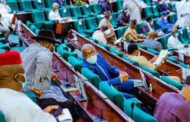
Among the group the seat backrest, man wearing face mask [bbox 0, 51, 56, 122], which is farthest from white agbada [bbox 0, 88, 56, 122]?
the seat backrest

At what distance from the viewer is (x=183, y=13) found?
31.3 feet

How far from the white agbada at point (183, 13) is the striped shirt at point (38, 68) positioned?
6319 millimetres

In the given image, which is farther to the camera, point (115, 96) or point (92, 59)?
point (92, 59)

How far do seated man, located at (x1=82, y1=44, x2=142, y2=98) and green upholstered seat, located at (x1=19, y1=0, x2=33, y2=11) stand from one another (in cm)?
516

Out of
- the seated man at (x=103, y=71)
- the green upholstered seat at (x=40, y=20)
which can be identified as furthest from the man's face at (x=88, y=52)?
the green upholstered seat at (x=40, y=20)

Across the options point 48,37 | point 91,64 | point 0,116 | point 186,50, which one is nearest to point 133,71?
point 91,64

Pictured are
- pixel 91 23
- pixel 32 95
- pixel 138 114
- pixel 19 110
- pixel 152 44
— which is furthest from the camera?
pixel 91 23

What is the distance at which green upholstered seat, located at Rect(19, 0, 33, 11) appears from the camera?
29.6 ft

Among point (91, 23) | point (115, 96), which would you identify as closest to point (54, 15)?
point (91, 23)

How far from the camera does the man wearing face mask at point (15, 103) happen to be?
1.45m

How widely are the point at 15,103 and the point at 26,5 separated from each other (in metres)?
7.88

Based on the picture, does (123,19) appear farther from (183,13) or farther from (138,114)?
(138,114)

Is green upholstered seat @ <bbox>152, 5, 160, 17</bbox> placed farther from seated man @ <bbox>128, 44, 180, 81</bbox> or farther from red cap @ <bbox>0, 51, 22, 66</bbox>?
red cap @ <bbox>0, 51, 22, 66</bbox>

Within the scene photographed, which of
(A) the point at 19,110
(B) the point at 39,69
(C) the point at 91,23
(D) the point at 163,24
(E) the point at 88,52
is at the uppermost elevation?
(A) the point at 19,110
